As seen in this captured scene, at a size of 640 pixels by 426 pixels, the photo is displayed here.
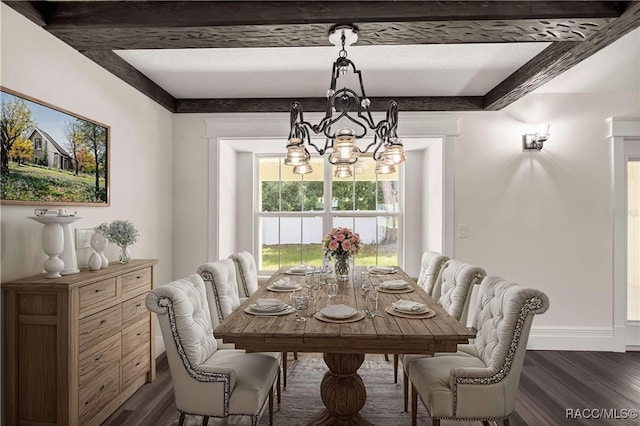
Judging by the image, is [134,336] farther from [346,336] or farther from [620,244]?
[620,244]

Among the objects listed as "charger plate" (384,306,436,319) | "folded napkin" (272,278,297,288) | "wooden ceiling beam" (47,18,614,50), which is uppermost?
"wooden ceiling beam" (47,18,614,50)

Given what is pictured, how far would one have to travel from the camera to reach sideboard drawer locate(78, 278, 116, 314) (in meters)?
2.12

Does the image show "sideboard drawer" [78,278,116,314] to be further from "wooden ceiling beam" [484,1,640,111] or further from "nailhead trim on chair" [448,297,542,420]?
"wooden ceiling beam" [484,1,640,111]

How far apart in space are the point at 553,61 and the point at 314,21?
5.80 feet

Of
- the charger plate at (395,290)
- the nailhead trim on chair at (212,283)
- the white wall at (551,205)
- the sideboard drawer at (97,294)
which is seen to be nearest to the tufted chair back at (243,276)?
the nailhead trim on chair at (212,283)

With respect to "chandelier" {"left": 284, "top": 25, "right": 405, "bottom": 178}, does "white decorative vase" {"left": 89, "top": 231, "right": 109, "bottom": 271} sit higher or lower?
lower

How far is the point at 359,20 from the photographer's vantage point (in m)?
2.04

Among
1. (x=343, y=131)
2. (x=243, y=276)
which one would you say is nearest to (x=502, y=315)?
(x=343, y=131)

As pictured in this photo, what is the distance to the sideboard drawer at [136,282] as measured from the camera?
8.44ft

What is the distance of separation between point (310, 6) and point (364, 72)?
4.03ft

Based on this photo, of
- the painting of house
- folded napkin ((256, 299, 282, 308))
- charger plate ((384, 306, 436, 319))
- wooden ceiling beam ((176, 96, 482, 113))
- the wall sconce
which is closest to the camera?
charger plate ((384, 306, 436, 319))

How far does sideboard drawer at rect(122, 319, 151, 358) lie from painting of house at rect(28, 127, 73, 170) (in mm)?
1188

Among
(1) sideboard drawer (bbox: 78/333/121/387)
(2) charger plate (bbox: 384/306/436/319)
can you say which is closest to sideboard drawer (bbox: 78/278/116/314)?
(1) sideboard drawer (bbox: 78/333/121/387)

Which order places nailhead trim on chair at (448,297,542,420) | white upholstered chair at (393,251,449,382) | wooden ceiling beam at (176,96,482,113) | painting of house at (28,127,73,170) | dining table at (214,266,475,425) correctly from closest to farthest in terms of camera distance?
dining table at (214,266,475,425) < nailhead trim on chair at (448,297,542,420) < painting of house at (28,127,73,170) < white upholstered chair at (393,251,449,382) < wooden ceiling beam at (176,96,482,113)
